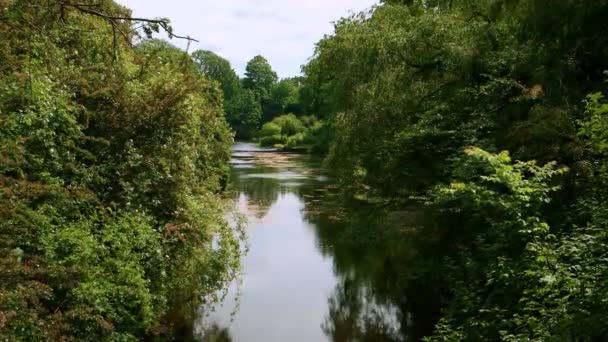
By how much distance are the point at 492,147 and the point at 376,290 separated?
221 inches

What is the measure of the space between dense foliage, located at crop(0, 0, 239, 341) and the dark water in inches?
68.6

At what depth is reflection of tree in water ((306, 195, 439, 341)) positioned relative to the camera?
1114cm

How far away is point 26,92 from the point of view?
731 centimetres

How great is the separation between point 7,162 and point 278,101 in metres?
82.8

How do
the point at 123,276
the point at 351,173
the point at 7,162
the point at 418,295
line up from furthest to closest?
the point at 351,173
the point at 418,295
the point at 123,276
the point at 7,162

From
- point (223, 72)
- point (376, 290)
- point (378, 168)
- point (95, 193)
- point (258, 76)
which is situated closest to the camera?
point (95, 193)

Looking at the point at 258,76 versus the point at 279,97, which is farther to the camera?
the point at 258,76

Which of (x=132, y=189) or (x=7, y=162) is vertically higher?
(x=7, y=162)

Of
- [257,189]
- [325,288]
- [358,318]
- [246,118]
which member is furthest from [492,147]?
[246,118]

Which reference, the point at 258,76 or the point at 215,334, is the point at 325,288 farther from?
the point at 258,76

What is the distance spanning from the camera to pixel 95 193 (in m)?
8.20

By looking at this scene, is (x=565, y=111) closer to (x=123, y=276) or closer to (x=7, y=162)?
(x=123, y=276)

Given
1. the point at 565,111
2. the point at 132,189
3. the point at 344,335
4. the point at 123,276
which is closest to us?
the point at 123,276

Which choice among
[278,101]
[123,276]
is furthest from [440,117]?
[278,101]
